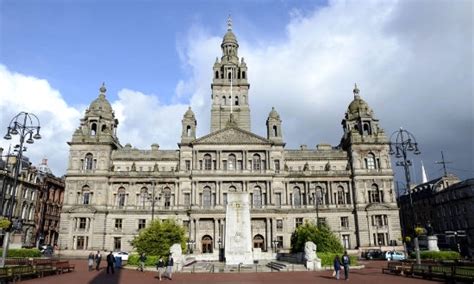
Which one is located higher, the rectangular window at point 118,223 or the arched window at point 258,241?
the rectangular window at point 118,223

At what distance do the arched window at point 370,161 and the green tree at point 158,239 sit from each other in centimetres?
3847

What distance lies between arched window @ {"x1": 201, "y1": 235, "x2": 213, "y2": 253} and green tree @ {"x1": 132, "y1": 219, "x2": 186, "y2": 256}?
19.1 m

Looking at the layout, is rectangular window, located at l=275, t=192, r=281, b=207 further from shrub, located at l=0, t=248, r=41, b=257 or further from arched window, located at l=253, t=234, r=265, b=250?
shrub, located at l=0, t=248, r=41, b=257

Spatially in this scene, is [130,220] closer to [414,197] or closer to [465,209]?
[465,209]

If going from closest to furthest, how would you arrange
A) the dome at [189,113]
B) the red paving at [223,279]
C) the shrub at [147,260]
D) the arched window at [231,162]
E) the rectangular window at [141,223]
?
the red paving at [223,279]
the shrub at [147,260]
the rectangular window at [141,223]
the arched window at [231,162]
the dome at [189,113]

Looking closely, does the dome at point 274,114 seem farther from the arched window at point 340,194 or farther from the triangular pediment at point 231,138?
the arched window at point 340,194

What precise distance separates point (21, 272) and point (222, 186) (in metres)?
41.2

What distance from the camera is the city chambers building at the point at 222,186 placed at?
60.5 meters

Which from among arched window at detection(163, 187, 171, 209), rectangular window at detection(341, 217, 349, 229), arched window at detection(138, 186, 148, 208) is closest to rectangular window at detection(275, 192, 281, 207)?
rectangular window at detection(341, 217, 349, 229)

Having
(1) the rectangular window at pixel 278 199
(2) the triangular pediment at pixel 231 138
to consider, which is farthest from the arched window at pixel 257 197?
(2) the triangular pediment at pixel 231 138

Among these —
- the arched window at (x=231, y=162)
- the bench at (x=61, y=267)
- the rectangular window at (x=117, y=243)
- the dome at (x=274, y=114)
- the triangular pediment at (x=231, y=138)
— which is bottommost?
the bench at (x=61, y=267)

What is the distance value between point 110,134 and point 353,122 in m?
45.4

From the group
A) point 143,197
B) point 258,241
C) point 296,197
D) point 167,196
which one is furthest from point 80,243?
point 296,197

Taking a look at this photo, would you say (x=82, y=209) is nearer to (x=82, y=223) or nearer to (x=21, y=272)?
(x=82, y=223)
